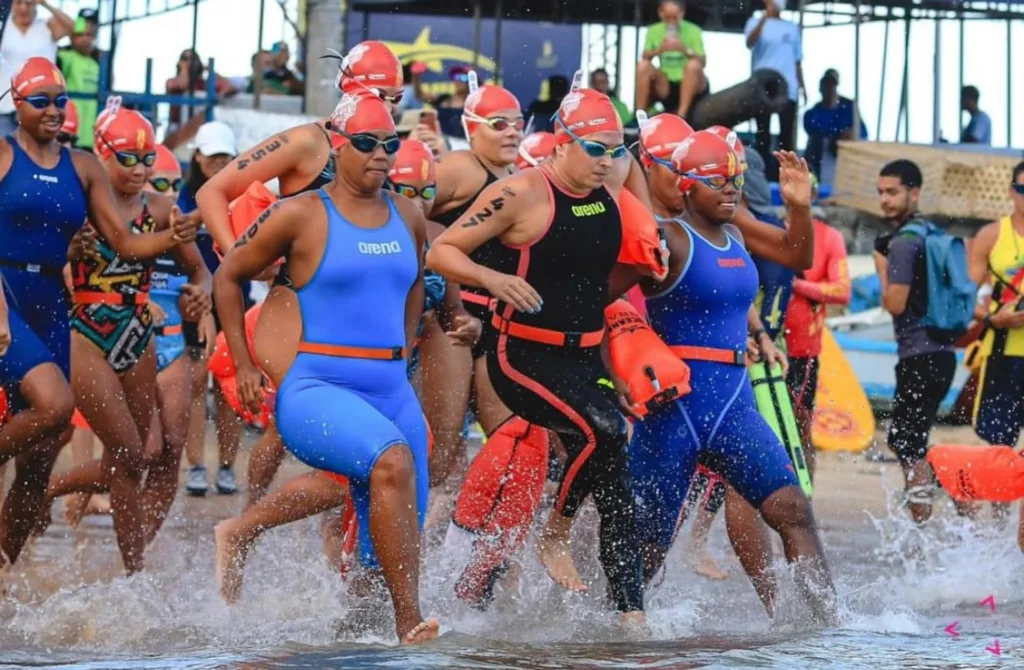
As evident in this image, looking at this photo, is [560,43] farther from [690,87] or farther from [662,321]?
[662,321]

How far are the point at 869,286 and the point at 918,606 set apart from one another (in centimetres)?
1127

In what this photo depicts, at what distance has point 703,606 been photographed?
7594mm

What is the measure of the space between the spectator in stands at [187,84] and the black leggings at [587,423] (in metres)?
10.6

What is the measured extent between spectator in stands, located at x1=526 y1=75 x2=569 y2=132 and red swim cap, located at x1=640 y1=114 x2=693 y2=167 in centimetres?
1006

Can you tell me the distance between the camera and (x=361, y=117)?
250 inches

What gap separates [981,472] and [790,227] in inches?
51.8

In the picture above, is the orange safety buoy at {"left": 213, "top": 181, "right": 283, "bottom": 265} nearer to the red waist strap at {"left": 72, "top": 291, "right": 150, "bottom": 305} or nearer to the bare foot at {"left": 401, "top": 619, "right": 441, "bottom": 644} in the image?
the red waist strap at {"left": 72, "top": 291, "right": 150, "bottom": 305}

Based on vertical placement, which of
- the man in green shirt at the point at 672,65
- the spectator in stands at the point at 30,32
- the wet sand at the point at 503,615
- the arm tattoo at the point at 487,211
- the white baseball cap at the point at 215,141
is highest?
the man in green shirt at the point at 672,65

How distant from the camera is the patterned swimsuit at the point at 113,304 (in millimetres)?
8008

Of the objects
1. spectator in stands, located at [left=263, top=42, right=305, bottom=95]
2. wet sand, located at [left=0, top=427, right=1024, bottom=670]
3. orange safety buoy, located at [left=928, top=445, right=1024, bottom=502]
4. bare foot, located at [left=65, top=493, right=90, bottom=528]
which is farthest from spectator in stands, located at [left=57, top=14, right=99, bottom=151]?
orange safety buoy, located at [left=928, top=445, right=1024, bottom=502]

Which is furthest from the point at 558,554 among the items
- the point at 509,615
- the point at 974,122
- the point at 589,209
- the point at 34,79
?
the point at 974,122

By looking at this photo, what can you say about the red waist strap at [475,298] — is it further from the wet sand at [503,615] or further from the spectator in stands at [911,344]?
the spectator in stands at [911,344]

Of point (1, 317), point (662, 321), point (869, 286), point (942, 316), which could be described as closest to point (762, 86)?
point (869, 286)

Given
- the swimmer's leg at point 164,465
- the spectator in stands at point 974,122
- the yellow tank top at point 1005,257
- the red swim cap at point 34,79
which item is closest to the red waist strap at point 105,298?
the swimmer's leg at point 164,465
